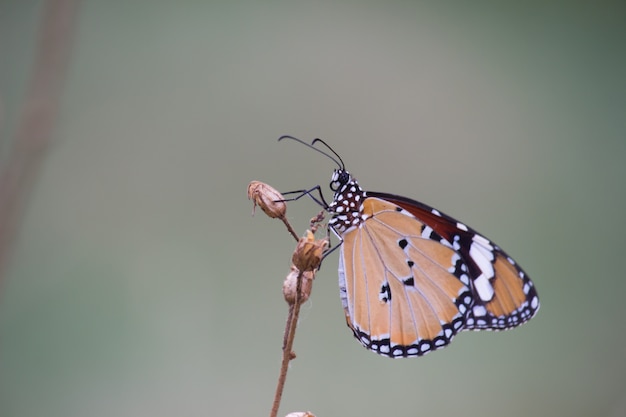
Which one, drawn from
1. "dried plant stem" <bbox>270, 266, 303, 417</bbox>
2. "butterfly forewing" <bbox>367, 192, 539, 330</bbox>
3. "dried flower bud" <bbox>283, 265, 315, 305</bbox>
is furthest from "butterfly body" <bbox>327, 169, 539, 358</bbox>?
"dried plant stem" <bbox>270, 266, 303, 417</bbox>

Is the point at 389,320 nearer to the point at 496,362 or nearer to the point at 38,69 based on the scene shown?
the point at 38,69

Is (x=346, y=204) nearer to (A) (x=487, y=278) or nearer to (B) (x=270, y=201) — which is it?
(B) (x=270, y=201)

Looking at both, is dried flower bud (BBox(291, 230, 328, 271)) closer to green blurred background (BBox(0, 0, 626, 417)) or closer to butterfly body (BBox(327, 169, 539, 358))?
butterfly body (BBox(327, 169, 539, 358))

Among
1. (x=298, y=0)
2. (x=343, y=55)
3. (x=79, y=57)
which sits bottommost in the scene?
(x=79, y=57)

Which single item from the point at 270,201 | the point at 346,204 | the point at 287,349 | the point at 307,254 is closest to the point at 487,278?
the point at 346,204

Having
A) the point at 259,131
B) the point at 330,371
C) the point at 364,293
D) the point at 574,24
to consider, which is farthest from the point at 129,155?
the point at 574,24

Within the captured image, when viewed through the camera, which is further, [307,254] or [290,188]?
[290,188]
